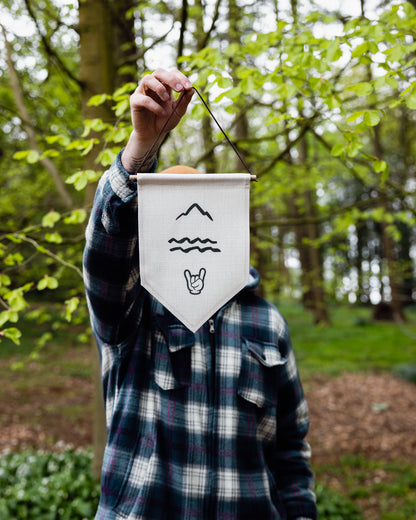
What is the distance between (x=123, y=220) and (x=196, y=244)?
24cm

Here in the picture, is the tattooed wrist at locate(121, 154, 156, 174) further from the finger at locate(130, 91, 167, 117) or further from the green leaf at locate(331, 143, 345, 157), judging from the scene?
the green leaf at locate(331, 143, 345, 157)

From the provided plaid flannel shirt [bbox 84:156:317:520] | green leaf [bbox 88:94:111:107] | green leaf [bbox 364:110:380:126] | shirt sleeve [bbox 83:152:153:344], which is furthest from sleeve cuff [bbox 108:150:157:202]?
green leaf [bbox 88:94:111:107]

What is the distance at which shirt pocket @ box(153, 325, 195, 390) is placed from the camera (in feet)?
5.05

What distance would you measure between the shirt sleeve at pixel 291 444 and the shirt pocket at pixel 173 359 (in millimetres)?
451

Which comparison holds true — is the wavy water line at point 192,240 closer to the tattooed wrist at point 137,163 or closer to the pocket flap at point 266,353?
the tattooed wrist at point 137,163

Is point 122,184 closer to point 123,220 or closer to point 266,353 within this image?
point 123,220

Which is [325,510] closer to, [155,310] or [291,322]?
[155,310]

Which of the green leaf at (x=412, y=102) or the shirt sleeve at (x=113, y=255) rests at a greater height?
the green leaf at (x=412, y=102)

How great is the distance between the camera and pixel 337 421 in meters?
7.11

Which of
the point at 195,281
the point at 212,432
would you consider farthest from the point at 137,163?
the point at 212,432

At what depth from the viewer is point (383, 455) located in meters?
5.85

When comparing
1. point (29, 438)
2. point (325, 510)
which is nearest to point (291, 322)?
point (29, 438)

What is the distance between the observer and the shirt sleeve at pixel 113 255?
1257mm

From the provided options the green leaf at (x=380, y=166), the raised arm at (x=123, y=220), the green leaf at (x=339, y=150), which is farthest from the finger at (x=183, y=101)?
the green leaf at (x=380, y=166)
